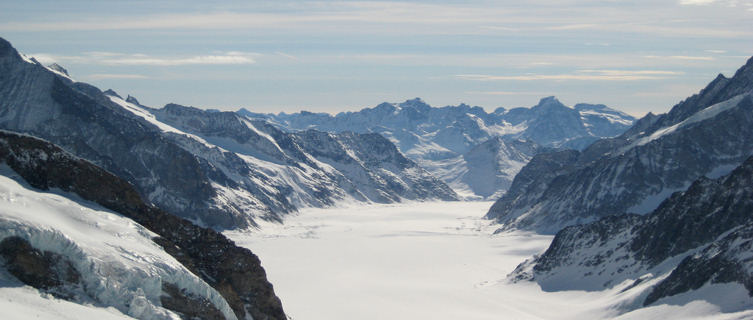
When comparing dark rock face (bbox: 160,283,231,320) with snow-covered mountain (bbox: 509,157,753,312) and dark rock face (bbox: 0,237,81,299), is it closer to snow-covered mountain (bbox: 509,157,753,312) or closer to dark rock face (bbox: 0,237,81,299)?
dark rock face (bbox: 0,237,81,299)

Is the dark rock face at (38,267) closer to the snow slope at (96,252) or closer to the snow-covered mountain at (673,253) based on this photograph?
the snow slope at (96,252)

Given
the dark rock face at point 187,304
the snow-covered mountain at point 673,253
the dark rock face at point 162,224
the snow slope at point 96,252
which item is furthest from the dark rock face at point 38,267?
the snow-covered mountain at point 673,253


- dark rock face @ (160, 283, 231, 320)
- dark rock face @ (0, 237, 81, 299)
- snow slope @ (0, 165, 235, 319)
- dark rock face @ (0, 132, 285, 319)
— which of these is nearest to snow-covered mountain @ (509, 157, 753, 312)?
dark rock face @ (0, 132, 285, 319)

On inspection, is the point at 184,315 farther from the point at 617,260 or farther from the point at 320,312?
the point at 617,260

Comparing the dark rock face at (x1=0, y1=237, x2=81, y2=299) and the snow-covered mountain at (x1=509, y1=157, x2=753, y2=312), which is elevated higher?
the dark rock face at (x1=0, y1=237, x2=81, y2=299)

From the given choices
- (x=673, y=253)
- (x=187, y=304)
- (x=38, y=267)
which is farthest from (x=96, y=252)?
(x=673, y=253)

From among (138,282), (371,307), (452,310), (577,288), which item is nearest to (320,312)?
(371,307)
